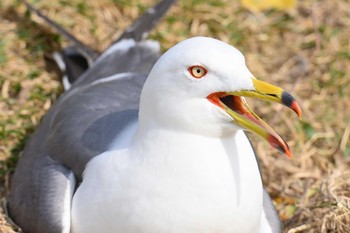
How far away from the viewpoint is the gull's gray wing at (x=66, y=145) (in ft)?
13.0

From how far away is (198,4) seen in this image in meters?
6.17

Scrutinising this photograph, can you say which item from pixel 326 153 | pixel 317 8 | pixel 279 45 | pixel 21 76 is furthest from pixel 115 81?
pixel 317 8

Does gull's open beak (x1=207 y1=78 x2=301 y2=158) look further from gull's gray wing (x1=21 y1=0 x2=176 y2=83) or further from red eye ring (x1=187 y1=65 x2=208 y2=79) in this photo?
gull's gray wing (x1=21 y1=0 x2=176 y2=83)

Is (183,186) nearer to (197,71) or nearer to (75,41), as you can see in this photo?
(197,71)

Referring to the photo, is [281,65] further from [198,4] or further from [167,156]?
[167,156]

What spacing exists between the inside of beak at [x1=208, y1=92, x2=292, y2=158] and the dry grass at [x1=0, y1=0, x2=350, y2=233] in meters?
1.22

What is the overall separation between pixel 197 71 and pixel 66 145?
1.03m

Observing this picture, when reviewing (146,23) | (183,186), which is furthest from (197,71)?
(146,23)

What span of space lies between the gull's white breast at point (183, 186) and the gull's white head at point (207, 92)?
0.26 feet

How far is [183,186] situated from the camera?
11.4ft

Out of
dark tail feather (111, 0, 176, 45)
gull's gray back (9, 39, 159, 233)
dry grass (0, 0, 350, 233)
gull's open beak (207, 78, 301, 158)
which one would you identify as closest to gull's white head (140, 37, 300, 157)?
gull's open beak (207, 78, 301, 158)

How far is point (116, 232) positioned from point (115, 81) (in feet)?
3.81

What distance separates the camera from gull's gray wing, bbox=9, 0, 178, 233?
3.96m

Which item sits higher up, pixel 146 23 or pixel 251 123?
pixel 251 123
